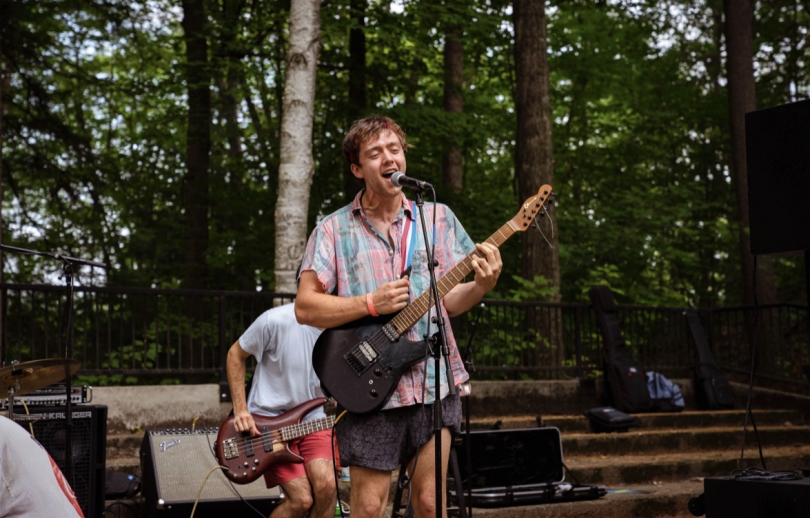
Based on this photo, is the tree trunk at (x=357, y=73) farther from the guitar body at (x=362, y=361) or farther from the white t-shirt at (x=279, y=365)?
the guitar body at (x=362, y=361)

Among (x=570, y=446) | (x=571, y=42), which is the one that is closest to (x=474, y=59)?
(x=571, y=42)

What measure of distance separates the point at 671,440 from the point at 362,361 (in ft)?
22.5

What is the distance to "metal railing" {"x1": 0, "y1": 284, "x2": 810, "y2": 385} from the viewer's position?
8.36 meters

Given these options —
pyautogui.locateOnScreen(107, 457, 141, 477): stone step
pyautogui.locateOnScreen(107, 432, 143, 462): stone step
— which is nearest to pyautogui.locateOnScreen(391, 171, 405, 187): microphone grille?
pyautogui.locateOnScreen(107, 457, 141, 477): stone step

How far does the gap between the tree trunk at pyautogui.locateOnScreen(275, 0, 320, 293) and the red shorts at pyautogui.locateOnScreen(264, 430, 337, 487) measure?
2.65 m

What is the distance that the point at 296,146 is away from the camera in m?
8.09

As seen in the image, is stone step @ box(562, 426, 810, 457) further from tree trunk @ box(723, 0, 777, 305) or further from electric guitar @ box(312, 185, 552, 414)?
electric guitar @ box(312, 185, 552, 414)

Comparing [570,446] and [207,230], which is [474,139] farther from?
[570,446]

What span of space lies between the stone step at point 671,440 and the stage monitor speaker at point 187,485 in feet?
12.4

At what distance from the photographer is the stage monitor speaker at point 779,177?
4.45m

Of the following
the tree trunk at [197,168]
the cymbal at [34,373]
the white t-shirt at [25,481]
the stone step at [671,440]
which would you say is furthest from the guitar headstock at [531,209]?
the tree trunk at [197,168]

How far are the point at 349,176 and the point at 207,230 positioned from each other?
253 centimetres

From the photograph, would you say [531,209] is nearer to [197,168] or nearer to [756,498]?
[756,498]

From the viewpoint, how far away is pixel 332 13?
11.8m
